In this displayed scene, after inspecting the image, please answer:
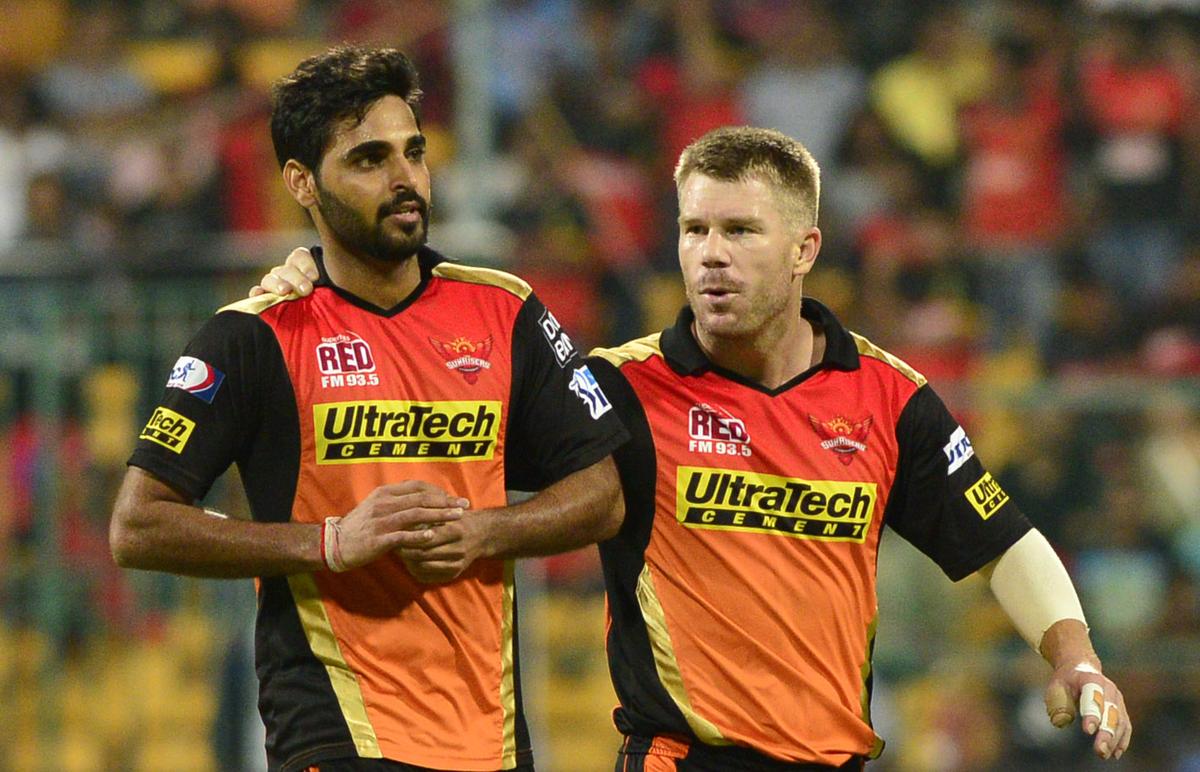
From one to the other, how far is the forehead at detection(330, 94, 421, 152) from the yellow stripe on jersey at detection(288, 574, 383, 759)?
0.98 metres

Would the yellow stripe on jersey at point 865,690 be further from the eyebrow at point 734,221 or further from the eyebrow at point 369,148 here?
the eyebrow at point 369,148

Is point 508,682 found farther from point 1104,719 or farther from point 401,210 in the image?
point 1104,719

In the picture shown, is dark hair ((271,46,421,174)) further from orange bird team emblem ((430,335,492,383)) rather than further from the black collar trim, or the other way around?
the black collar trim

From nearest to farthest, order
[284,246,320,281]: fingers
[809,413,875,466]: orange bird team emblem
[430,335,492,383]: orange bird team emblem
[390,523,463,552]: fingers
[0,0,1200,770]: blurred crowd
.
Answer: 1. [390,523,463,552]: fingers
2. [430,335,492,383]: orange bird team emblem
3. [284,246,320,281]: fingers
4. [809,413,875,466]: orange bird team emblem
5. [0,0,1200,770]: blurred crowd

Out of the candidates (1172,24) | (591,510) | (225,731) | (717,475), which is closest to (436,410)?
(591,510)

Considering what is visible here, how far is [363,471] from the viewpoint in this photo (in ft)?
14.3

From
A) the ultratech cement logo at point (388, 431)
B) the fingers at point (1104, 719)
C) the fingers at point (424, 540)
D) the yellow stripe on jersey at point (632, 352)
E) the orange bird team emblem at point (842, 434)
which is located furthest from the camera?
the yellow stripe on jersey at point (632, 352)

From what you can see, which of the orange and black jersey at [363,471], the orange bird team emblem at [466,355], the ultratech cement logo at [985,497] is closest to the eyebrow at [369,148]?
the orange and black jersey at [363,471]

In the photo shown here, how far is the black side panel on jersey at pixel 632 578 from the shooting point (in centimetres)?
461

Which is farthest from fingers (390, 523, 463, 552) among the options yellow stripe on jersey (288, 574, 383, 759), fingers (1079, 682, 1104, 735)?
fingers (1079, 682, 1104, 735)

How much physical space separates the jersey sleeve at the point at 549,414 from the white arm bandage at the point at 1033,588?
104 cm

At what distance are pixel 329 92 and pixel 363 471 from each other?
86 centimetres

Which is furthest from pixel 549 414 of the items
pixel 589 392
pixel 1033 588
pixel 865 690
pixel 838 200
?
pixel 838 200

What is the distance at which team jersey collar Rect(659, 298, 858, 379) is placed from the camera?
15.6 feet
